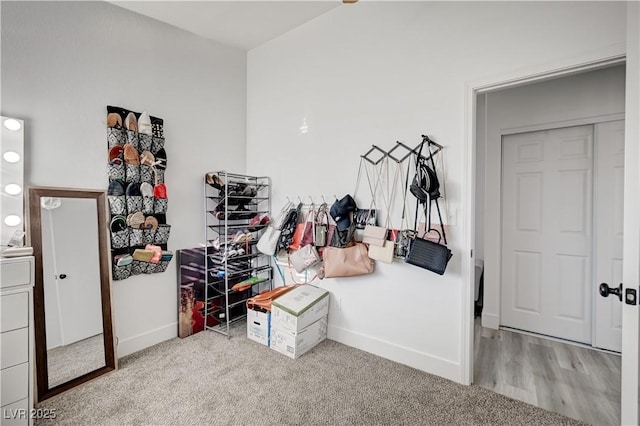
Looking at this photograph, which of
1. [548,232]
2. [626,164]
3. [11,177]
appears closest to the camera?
[626,164]

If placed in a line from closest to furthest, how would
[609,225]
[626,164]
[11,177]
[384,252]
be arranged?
[626,164], [11,177], [384,252], [609,225]

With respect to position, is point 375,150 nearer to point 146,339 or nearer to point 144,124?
point 144,124

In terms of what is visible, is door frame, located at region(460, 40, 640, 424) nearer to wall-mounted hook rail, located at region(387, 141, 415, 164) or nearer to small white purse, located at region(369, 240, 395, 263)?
wall-mounted hook rail, located at region(387, 141, 415, 164)

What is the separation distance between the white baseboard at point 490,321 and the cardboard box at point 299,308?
1749 mm

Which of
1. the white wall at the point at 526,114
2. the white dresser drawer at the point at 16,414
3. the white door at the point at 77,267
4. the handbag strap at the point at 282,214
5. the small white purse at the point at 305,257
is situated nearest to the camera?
the white dresser drawer at the point at 16,414

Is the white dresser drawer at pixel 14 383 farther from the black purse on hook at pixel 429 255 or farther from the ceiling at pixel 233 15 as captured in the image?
the ceiling at pixel 233 15

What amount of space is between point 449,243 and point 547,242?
4.84 ft

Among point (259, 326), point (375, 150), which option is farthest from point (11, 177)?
point (375, 150)

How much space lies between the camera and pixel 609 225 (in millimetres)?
2600

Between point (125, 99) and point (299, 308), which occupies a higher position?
point (125, 99)

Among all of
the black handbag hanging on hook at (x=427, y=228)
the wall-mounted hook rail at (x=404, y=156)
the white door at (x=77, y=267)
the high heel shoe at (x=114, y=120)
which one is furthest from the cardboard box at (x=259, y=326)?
the high heel shoe at (x=114, y=120)

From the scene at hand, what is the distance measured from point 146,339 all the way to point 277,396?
4.74 feet

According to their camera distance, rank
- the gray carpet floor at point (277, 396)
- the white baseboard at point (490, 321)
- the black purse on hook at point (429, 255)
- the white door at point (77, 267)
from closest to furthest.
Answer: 1. the gray carpet floor at point (277, 396)
2. the black purse on hook at point (429, 255)
3. the white door at point (77, 267)
4. the white baseboard at point (490, 321)

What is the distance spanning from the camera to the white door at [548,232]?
2.74m
